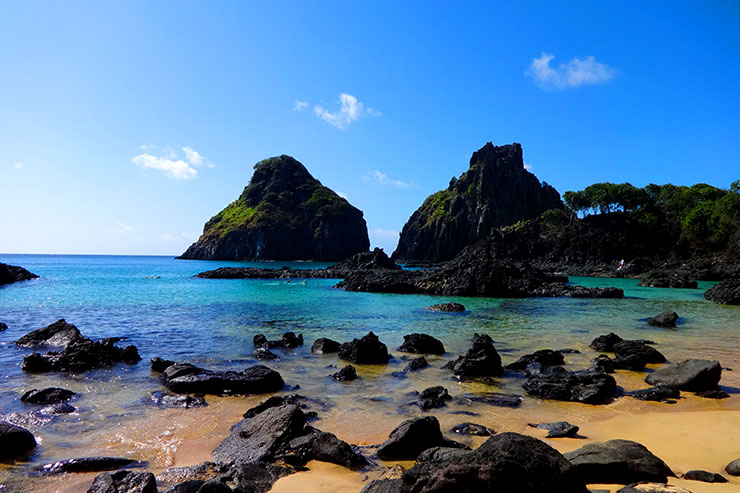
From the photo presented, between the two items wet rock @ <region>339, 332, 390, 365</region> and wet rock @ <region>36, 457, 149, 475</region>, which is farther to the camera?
wet rock @ <region>339, 332, 390, 365</region>

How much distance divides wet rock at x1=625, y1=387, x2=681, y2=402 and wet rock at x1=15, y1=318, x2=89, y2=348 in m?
21.5

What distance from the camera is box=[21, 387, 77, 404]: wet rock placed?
11312 mm

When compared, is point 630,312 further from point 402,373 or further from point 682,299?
point 402,373

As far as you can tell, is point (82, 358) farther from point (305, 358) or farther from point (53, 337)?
point (305, 358)

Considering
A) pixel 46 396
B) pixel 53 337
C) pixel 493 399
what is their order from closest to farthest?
pixel 46 396 → pixel 493 399 → pixel 53 337

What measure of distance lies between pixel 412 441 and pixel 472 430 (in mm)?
1911

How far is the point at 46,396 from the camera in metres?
11.5

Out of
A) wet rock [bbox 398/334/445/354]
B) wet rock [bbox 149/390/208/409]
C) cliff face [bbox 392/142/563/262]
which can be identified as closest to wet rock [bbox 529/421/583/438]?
wet rock [bbox 149/390/208/409]

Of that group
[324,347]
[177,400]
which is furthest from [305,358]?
[177,400]

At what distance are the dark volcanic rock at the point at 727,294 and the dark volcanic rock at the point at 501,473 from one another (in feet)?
150

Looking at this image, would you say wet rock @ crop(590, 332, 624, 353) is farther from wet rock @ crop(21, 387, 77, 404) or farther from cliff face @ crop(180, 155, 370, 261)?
cliff face @ crop(180, 155, 370, 261)

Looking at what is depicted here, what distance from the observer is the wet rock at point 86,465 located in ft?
24.4

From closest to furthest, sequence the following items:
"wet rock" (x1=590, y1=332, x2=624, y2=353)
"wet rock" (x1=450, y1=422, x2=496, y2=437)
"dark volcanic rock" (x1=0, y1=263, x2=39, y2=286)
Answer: "wet rock" (x1=450, y1=422, x2=496, y2=437)
"wet rock" (x1=590, y1=332, x2=624, y2=353)
"dark volcanic rock" (x1=0, y1=263, x2=39, y2=286)

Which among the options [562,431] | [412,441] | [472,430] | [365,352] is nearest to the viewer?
[412,441]
